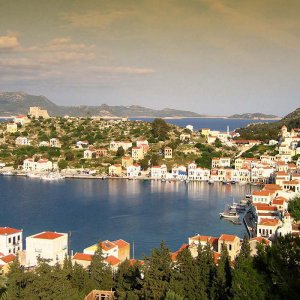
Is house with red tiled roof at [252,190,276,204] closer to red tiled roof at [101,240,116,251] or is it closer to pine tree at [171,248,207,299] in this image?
red tiled roof at [101,240,116,251]

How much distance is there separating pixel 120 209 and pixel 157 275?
868 cm

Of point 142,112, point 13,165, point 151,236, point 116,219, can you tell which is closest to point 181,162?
point 13,165

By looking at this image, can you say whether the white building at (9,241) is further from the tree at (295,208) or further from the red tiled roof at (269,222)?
the tree at (295,208)

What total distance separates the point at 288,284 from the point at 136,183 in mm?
15642

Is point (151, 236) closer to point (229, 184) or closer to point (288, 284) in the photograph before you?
point (288, 284)

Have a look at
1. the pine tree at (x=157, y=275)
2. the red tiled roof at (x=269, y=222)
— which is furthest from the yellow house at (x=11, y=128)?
the pine tree at (x=157, y=275)

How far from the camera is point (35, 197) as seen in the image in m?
16.0

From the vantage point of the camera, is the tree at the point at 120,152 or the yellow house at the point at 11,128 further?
the yellow house at the point at 11,128

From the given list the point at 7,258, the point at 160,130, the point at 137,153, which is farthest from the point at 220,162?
the point at 7,258

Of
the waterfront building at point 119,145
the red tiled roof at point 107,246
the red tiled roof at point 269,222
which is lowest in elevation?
the red tiled roof at point 107,246

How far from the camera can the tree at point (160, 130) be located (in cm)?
2620

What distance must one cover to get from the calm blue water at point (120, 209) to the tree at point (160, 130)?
6420mm

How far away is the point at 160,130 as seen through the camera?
26312mm

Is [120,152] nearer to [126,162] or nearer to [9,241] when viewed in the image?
[126,162]
